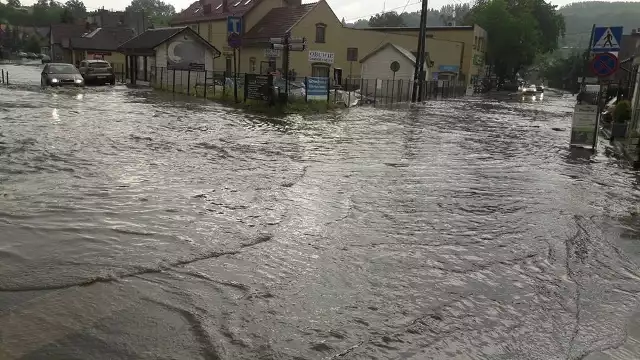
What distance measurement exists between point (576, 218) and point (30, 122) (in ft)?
48.7

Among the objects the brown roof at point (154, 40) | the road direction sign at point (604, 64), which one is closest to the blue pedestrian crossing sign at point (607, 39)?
the road direction sign at point (604, 64)

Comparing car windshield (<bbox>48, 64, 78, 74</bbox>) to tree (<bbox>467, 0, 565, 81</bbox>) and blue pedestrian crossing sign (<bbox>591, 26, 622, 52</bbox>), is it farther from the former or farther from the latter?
tree (<bbox>467, 0, 565, 81</bbox>)

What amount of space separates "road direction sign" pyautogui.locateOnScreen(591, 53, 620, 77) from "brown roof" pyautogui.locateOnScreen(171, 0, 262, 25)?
4122cm

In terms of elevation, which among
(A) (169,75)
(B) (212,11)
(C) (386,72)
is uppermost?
(B) (212,11)

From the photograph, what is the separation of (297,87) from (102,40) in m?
51.1

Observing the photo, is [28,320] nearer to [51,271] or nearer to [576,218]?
[51,271]

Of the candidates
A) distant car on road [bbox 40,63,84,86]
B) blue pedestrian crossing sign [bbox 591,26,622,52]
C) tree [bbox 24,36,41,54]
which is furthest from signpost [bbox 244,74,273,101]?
tree [bbox 24,36,41,54]

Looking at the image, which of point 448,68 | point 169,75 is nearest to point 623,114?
point 169,75

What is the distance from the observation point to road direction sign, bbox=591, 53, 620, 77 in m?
13.3

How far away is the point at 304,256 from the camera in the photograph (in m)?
5.81

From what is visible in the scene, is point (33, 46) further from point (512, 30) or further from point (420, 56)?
point (420, 56)

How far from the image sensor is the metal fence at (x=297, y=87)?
2692cm

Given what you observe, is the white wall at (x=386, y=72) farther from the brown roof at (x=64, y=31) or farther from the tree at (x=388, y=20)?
the tree at (x=388, y=20)

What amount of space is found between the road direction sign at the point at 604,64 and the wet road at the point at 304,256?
2776 millimetres
